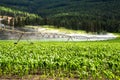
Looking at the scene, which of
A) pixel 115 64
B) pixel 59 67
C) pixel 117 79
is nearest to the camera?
pixel 117 79

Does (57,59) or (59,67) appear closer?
(59,67)

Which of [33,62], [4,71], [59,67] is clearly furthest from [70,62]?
[4,71]

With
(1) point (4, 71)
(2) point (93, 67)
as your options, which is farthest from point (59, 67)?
(1) point (4, 71)

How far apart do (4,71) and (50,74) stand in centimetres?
413

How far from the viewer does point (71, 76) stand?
94.0ft

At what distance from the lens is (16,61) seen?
96.1 feet

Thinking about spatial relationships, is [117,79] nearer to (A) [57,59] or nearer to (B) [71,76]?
(B) [71,76]

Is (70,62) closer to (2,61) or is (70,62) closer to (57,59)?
(57,59)

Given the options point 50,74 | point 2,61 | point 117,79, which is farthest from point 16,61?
point 117,79

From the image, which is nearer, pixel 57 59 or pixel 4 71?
pixel 4 71

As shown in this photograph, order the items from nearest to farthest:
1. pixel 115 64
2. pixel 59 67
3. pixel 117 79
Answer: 1. pixel 117 79
2. pixel 59 67
3. pixel 115 64

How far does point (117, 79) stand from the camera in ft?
90.9

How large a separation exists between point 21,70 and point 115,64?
1004 centimetres

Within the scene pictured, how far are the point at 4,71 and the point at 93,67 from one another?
8.00m
